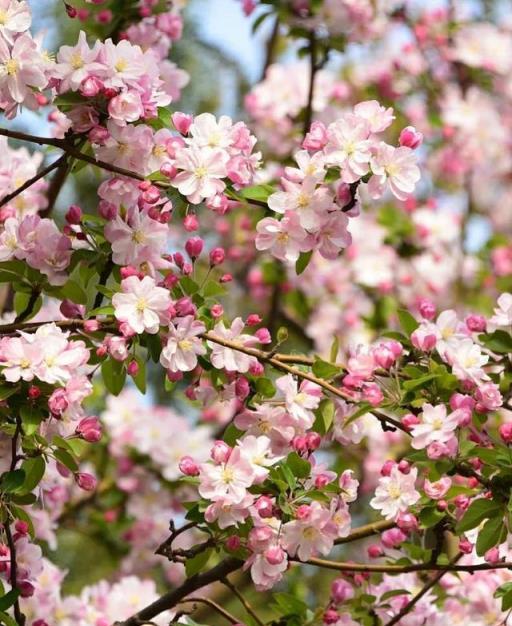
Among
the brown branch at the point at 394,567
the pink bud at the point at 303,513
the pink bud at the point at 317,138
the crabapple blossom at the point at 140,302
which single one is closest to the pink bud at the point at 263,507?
the pink bud at the point at 303,513

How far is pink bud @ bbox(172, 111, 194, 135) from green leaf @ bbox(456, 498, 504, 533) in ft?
1.98

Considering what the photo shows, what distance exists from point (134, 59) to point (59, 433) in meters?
0.48

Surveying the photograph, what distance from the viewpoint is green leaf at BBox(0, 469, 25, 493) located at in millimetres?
1552

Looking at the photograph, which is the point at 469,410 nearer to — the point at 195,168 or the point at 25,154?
the point at 195,168

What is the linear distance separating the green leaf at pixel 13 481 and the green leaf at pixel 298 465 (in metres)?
0.33

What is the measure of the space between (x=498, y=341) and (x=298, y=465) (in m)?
0.37

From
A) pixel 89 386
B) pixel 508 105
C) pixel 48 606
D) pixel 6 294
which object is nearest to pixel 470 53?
pixel 508 105

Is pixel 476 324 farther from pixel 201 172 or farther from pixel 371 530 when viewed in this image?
pixel 201 172

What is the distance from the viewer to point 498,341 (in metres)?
1.79


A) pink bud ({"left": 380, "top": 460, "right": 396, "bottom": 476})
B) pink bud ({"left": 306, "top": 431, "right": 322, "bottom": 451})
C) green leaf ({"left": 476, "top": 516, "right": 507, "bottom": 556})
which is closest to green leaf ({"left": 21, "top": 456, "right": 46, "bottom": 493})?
pink bud ({"left": 306, "top": 431, "right": 322, "bottom": 451})

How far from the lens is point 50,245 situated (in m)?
1.68

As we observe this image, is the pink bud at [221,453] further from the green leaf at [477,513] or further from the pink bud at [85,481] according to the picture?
the green leaf at [477,513]

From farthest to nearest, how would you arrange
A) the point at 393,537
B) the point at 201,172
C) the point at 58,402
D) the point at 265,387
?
1. the point at 393,537
2. the point at 265,387
3. the point at 201,172
4. the point at 58,402

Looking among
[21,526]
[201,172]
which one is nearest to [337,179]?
[201,172]
